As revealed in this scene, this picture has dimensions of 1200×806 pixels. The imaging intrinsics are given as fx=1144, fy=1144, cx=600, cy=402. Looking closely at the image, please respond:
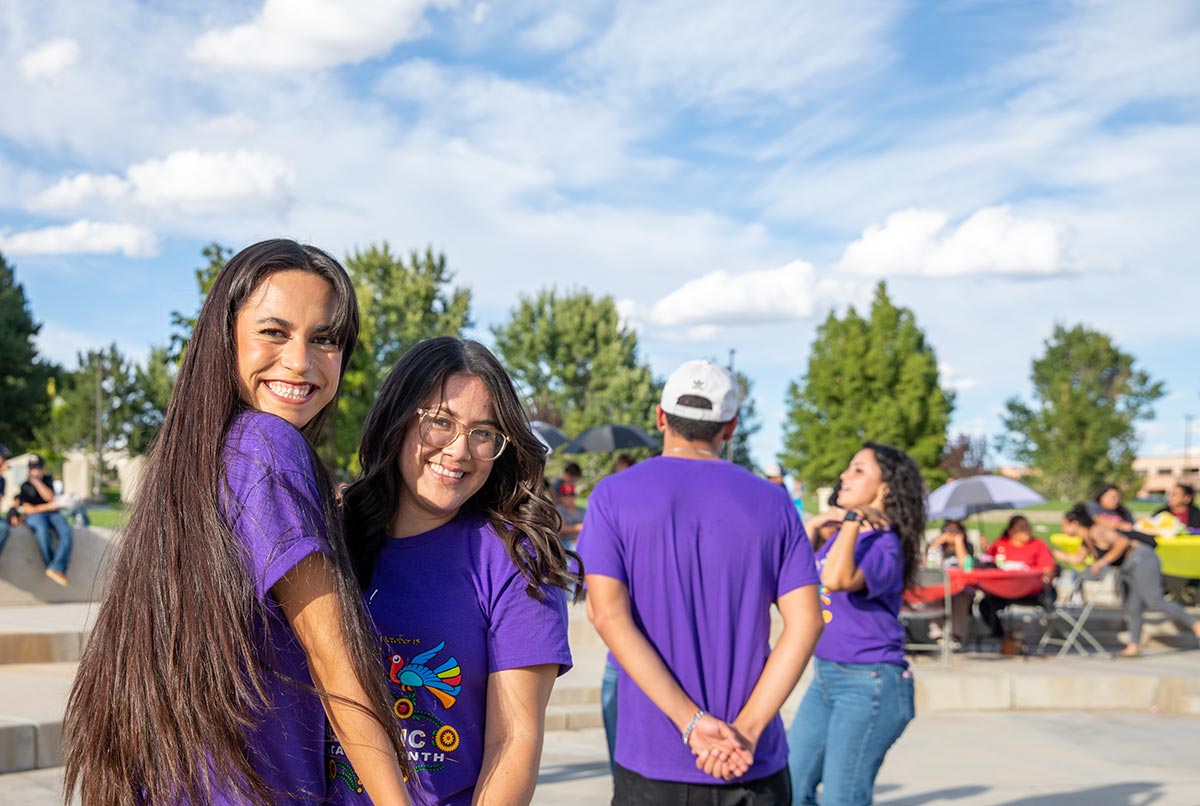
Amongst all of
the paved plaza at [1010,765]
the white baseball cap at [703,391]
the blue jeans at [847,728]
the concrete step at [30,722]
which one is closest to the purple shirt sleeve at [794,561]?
the white baseball cap at [703,391]

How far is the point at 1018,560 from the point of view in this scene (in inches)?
515

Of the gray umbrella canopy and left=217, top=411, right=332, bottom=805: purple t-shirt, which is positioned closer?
left=217, top=411, right=332, bottom=805: purple t-shirt

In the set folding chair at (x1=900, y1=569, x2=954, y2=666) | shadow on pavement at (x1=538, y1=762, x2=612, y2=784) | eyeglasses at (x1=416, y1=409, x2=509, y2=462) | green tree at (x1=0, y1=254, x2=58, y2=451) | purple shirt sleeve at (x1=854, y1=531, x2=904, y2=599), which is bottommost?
shadow on pavement at (x1=538, y1=762, x2=612, y2=784)

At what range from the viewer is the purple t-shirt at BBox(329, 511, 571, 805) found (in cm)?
193

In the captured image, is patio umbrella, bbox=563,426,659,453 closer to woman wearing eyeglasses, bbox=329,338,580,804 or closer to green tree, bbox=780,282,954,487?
woman wearing eyeglasses, bbox=329,338,580,804

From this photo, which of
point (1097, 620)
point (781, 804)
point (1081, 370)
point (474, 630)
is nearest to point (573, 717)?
point (781, 804)

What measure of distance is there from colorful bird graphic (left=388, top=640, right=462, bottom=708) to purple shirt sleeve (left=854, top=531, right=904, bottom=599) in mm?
2686

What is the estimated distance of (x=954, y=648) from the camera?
12766 mm

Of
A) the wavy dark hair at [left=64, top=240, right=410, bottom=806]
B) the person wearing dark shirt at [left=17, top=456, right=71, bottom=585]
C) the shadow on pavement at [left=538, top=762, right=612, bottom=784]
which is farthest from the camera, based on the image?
the person wearing dark shirt at [left=17, top=456, right=71, bottom=585]

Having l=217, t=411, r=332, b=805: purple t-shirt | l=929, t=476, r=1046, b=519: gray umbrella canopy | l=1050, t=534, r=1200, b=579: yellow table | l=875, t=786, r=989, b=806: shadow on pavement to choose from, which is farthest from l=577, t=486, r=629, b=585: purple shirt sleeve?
l=1050, t=534, r=1200, b=579: yellow table

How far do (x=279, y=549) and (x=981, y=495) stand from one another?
46.4ft

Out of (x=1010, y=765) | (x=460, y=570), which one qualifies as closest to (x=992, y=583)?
(x=1010, y=765)

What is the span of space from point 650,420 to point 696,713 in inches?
2207

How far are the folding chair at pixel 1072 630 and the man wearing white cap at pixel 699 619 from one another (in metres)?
9.79
